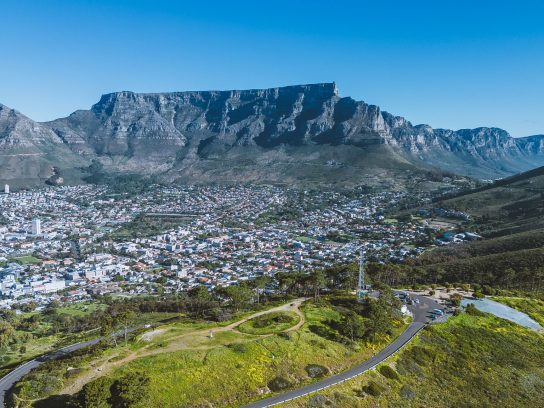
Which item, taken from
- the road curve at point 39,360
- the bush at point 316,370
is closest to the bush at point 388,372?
the bush at point 316,370

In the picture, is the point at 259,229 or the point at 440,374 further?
the point at 259,229

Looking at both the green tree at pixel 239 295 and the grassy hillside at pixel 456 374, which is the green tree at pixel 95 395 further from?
the green tree at pixel 239 295

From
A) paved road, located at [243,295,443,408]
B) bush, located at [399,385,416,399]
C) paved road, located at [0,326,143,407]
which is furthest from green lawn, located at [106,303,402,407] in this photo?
paved road, located at [0,326,143,407]

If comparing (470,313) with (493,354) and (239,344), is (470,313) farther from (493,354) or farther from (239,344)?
(239,344)

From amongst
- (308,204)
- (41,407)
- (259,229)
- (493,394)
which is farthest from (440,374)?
(308,204)

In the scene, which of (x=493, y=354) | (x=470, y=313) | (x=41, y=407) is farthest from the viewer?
(x=470, y=313)

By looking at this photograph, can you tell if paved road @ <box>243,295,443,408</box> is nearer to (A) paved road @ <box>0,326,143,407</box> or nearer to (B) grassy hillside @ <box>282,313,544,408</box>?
(B) grassy hillside @ <box>282,313,544,408</box>

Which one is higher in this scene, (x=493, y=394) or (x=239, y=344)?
(x=239, y=344)
